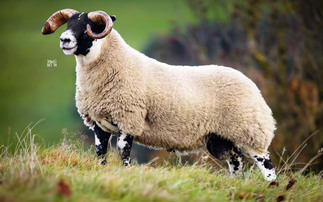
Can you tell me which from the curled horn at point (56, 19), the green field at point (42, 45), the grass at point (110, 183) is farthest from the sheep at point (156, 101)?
the green field at point (42, 45)

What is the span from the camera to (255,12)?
1317 cm

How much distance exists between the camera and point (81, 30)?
5.08m

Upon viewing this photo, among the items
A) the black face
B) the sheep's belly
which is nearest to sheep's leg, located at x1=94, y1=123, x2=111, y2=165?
the sheep's belly

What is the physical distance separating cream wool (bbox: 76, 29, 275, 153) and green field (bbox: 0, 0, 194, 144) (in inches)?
783

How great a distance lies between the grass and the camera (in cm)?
316

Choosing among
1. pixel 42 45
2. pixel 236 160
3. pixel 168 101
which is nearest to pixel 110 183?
pixel 168 101

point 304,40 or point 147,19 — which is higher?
point 147,19

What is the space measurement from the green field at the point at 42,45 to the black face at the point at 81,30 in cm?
2004

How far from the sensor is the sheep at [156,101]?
16.9 ft

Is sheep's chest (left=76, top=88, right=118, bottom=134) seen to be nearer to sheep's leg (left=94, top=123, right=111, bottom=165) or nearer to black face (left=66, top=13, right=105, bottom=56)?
sheep's leg (left=94, top=123, right=111, bottom=165)

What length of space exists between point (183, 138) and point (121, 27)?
24162 millimetres

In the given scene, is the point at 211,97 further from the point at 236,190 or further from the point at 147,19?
the point at 147,19

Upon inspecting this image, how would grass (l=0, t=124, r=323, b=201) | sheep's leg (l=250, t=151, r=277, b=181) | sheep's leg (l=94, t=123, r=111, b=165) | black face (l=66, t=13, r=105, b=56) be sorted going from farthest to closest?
sheep's leg (l=250, t=151, r=277, b=181) → sheep's leg (l=94, t=123, r=111, b=165) → black face (l=66, t=13, r=105, b=56) → grass (l=0, t=124, r=323, b=201)

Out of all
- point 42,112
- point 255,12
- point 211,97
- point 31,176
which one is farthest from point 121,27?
point 31,176
